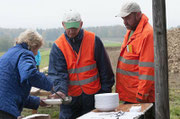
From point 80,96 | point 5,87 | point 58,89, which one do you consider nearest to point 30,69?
point 5,87

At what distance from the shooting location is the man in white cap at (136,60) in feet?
11.2

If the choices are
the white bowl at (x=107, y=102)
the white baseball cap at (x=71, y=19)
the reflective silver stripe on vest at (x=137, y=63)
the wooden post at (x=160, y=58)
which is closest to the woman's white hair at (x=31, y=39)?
the white baseball cap at (x=71, y=19)

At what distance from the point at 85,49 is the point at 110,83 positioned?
0.54 metres

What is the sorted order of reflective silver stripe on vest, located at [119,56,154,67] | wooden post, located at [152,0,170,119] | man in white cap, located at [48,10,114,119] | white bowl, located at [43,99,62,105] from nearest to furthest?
1. wooden post, located at [152,0,170,119]
2. white bowl, located at [43,99,62,105]
3. reflective silver stripe on vest, located at [119,56,154,67]
4. man in white cap, located at [48,10,114,119]

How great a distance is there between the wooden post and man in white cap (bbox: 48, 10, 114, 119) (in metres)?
0.99

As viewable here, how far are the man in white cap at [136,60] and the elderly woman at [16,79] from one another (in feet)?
3.29

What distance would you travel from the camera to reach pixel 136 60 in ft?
11.8

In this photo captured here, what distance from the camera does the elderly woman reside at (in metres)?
3.02

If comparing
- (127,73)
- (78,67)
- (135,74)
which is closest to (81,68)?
(78,67)

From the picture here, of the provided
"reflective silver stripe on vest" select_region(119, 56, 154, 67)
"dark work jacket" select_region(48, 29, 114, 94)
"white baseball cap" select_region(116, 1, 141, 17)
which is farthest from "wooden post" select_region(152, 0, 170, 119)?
"dark work jacket" select_region(48, 29, 114, 94)

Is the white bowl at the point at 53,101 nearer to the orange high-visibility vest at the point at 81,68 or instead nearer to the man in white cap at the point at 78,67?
the man in white cap at the point at 78,67

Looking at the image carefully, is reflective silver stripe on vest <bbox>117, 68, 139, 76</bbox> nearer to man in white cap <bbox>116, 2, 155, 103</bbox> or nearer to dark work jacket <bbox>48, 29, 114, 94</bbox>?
man in white cap <bbox>116, 2, 155, 103</bbox>

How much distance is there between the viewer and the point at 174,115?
6.14 m

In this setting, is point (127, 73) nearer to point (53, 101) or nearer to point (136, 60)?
point (136, 60)
